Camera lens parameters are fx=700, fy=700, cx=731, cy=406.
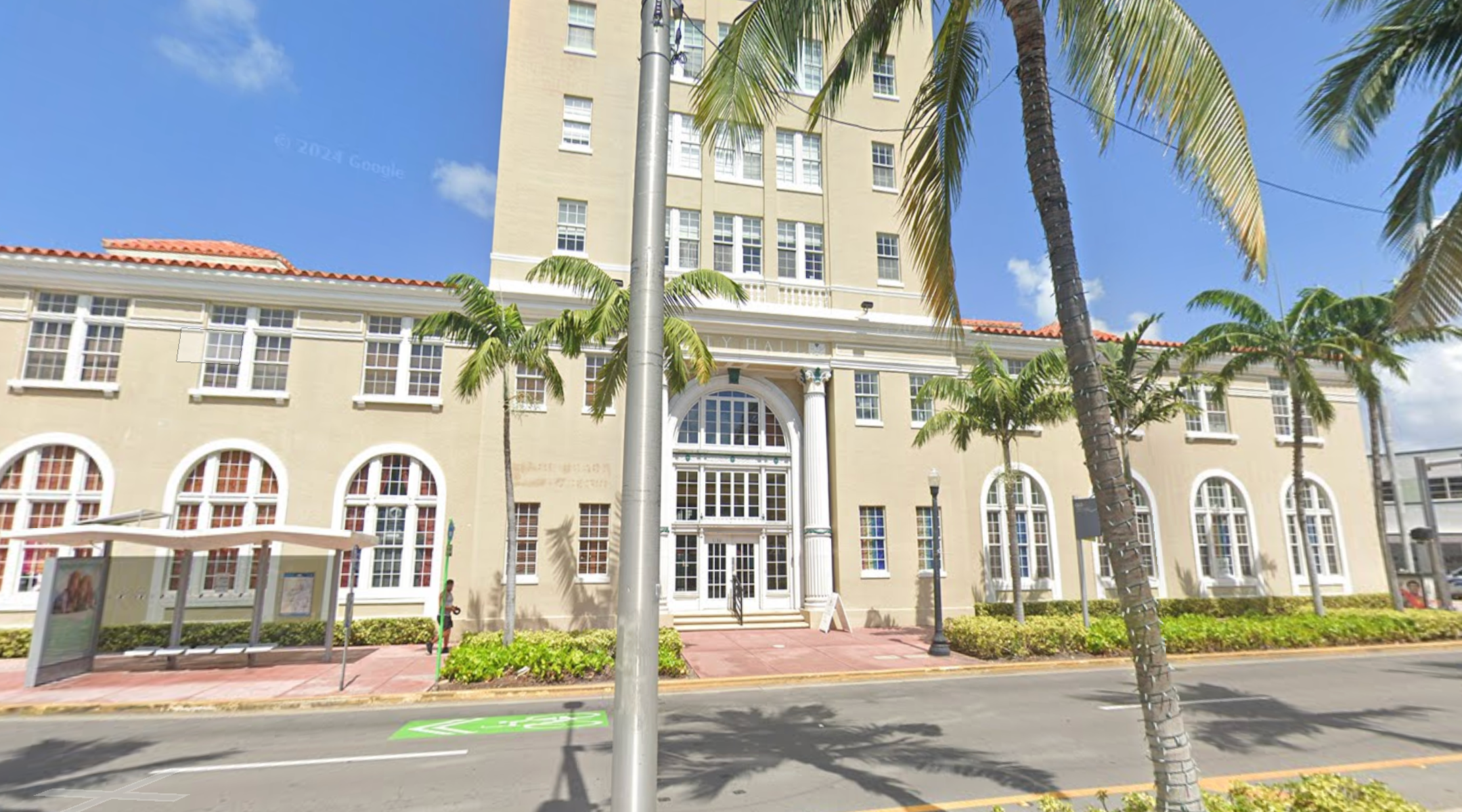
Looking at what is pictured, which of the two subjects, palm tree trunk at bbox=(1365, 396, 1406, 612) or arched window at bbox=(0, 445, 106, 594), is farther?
palm tree trunk at bbox=(1365, 396, 1406, 612)

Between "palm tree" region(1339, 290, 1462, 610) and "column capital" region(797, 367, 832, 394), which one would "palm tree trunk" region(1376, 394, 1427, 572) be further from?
"column capital" region(797, 367, 832, 394)

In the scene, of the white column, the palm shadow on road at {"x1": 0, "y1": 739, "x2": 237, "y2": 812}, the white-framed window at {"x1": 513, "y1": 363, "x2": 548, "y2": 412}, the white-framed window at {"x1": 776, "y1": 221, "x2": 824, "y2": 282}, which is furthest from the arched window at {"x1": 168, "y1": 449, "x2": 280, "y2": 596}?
the white-framed window at {"x1": 776, "y1": 221, "x2": 824, "y2": 282}

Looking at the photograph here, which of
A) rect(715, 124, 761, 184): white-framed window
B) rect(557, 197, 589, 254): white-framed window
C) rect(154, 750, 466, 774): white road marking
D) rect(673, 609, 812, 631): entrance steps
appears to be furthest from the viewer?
rect(715, 124, 761, 184): white-framed window

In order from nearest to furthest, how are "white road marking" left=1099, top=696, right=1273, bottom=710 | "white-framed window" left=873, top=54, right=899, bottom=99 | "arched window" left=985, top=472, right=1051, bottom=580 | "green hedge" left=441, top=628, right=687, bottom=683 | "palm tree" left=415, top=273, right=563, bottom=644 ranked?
"white road marking" left=1099, top=696, right=1273, bottom=710, "green hedge" left=441, top=628, right=687, bottom=683, "palm tree" left=415, top=273, right=563, bottom=644, "arched window" left=985, top=472, right=1051, bottom=580, "white-framed window" left=873, top=54, right=899, bottom=99

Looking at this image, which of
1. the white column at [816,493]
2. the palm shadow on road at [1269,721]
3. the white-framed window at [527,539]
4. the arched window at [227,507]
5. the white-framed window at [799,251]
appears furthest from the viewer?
the white-framed window at [799,251]

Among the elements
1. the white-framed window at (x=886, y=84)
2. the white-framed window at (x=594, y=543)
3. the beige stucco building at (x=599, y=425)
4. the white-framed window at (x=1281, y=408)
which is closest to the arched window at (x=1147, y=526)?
the beige stucco building at (x=599, y=425)

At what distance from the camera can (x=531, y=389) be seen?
20.2m

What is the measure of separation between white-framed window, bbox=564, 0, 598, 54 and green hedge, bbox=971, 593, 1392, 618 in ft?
72.5

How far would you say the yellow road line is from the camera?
6555mm

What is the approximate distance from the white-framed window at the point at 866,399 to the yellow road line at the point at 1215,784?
49.5ft

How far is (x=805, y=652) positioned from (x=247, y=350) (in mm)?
16887

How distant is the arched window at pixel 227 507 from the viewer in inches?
715

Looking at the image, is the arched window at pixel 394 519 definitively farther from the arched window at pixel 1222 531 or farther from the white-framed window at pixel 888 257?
the arched window at pixel 1222 531

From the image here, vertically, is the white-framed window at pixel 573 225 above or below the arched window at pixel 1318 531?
above
